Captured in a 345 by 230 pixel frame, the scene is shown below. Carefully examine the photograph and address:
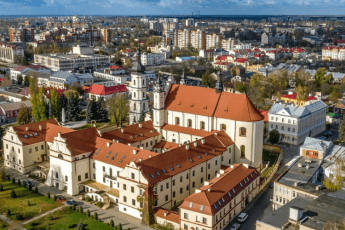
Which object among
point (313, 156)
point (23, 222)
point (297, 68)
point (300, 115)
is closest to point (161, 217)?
point (23, 222)

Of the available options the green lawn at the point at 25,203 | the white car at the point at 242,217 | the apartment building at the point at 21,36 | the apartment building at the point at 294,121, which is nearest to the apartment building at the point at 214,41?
the apartment building at the point at 21,36

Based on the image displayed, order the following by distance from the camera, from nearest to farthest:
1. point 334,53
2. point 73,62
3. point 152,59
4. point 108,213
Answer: point 108,213
point 73,62
point 152,59
point 334,53

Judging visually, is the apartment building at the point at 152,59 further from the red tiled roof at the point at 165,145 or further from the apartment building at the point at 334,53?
the red tiled roof at the point at 165,145

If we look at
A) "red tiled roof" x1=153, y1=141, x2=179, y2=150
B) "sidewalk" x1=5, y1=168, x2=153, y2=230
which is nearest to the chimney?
"sidewalk" x1=5, y1=168, x2=153, y2=230

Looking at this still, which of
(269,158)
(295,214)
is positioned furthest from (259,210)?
(269,158)

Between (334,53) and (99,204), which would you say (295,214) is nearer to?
(99,204)

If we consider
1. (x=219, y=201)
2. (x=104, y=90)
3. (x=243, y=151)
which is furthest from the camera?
(x=104, y=90)

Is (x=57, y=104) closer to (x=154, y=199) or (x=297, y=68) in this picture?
(x=154, y=199)

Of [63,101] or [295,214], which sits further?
[63,101]
